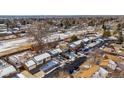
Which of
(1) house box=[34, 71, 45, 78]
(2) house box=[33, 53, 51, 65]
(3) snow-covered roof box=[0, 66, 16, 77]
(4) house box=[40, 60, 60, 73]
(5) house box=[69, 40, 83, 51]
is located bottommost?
(1) house box=[34, 71, 45, 78]

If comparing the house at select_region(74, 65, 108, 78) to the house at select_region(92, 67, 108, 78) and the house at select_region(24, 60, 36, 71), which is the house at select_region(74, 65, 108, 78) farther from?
the house at select_region(24, 60, 36, 71)

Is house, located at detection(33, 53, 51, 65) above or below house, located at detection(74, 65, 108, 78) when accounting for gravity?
above

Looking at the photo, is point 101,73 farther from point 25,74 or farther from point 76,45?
point 25,74

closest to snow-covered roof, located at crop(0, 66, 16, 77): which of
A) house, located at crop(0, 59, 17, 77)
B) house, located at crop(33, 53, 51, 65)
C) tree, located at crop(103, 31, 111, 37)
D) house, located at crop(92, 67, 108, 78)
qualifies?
house, located at crop(0, 59, 17, 77)

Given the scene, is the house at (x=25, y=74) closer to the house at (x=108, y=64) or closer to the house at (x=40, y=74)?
the house at (x=40, y=74)

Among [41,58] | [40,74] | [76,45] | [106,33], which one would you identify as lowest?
[40,74]

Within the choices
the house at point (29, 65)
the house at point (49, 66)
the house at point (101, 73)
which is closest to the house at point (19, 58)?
the house at point (29, 65)

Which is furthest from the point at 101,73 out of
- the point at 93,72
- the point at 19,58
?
the point at 19,58

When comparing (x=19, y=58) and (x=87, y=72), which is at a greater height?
(x=19, y=58)
